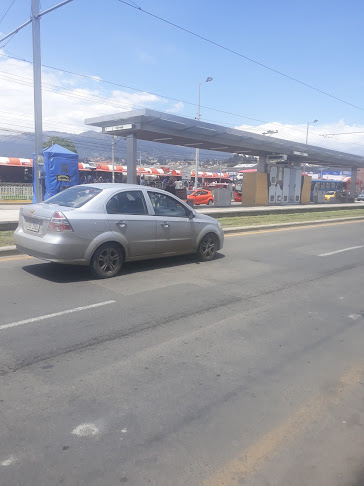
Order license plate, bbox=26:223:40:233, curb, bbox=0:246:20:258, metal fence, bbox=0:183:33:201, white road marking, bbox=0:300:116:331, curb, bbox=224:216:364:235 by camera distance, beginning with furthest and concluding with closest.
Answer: metal fence, bbox=0:183:33:201, curb, bbox=224:216:364:235, curb, bbox=0:246:20:258, license plate, bbox=26:223:40:233, white road marking, bbox=0:300:116:331

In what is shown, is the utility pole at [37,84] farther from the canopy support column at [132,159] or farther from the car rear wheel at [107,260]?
the car rear wheel at [107,260]

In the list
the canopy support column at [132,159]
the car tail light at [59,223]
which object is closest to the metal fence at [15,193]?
the canopy support column at [132,159]

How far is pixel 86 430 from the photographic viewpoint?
9.45 ft

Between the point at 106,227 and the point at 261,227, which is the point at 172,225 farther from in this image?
the point at 261,227

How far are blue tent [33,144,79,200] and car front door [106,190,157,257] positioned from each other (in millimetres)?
11380

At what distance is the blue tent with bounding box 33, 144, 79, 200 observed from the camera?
18.1m

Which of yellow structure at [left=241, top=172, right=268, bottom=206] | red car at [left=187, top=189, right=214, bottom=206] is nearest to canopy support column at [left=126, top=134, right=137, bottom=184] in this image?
yellow structure at [left=241, top=172, right=268, bottom=206]

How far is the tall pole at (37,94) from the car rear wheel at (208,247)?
970cm

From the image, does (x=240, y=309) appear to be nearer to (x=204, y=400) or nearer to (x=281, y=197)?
(x=204, y=400)

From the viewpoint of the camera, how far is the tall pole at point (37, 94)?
47.7 feet

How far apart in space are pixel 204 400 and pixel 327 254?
7.97 meters

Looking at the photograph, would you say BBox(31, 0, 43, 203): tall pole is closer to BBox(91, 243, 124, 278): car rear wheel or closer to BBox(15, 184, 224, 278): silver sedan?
BBox(15, 184, 224, 278): silver sedan

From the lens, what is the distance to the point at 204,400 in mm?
3346

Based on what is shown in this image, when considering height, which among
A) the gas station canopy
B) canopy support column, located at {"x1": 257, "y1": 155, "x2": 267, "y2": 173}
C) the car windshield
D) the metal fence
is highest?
the gas station canopy
